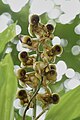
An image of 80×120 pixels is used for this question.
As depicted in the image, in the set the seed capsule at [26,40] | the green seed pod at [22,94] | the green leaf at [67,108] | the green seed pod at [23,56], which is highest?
the seed capsule at [26,40]

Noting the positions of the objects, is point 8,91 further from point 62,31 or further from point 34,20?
point 62,31

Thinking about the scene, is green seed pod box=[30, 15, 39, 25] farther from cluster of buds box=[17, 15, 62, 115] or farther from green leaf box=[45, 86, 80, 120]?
green leaf box=[45, 86, 80, 120]

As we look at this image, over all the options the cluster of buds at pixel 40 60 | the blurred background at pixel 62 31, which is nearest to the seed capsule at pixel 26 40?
the cluster of buds at pixel 40 60

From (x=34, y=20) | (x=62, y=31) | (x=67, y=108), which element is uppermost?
(x=62, y=31)

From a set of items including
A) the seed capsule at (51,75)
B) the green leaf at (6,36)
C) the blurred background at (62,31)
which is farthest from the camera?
the blurred background at (62,31)

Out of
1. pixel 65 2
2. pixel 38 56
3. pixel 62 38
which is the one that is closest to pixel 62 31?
pixel 62 38

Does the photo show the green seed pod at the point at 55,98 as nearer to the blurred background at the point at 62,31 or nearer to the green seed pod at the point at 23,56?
the green seed pod at the point at 23,56

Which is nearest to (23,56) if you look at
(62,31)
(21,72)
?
(21,72)
